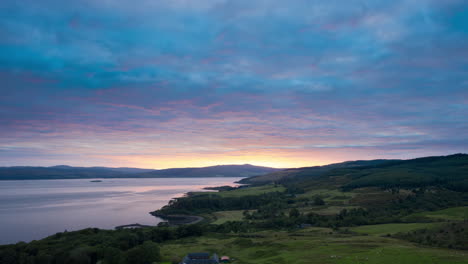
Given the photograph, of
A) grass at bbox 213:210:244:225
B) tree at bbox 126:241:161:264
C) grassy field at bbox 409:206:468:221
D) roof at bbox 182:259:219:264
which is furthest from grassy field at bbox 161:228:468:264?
grassy field at bbox 409:206:468:221

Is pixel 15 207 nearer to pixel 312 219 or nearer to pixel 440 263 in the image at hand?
pixel 312 219

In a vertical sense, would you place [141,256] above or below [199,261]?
above

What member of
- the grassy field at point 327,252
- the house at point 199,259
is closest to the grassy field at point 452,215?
the grassy field at point 327,252

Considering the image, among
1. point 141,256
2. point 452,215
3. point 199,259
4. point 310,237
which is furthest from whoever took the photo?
point 452,215

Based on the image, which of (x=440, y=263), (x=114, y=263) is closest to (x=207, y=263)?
(x=114, y=263)

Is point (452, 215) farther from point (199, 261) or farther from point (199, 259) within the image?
point (199, 261)

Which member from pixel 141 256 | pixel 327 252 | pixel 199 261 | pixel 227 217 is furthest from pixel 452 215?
pixel 141 256

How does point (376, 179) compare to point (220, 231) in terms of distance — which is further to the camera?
point (376, 179)

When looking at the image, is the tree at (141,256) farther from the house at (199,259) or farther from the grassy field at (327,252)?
the house at (199,259)

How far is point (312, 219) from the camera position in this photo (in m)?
97.7

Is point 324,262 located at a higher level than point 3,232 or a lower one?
higher

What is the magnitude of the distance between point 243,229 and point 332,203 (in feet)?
183

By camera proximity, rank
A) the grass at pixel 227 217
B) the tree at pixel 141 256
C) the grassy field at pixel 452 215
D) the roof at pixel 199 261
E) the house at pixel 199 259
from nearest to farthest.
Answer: the roof at pixel 199 261
the house at pixel 199 259
the tree at pixel 141 256
the grassy field at pixel 452 215
the grass at pixel 227 217

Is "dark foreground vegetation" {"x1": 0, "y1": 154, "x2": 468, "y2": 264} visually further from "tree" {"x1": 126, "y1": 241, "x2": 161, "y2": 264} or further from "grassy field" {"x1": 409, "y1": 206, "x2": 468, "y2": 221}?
"grassy field" {"x1": 409, "y1": 206, "x2": 468, "y2": 221}
